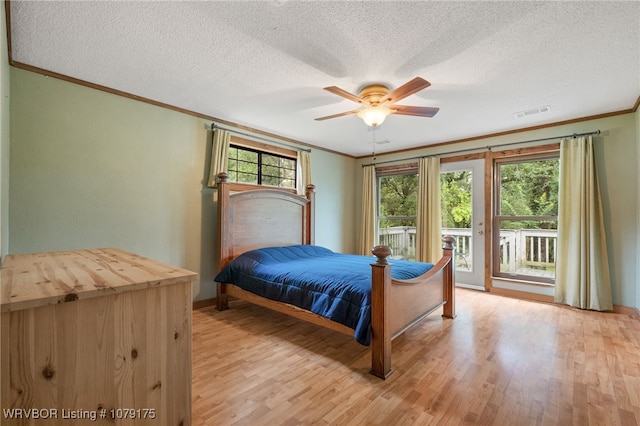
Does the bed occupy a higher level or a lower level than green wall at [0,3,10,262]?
lower

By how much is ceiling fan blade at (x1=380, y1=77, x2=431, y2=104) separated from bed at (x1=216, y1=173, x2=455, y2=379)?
4.03ft

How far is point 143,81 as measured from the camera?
269cm

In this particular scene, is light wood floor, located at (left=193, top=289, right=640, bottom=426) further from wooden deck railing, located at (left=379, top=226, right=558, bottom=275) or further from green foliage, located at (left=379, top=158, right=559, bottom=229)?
green foliage, located at (left=379, top=158, right=559, bottom=229)

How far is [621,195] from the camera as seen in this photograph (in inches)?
133

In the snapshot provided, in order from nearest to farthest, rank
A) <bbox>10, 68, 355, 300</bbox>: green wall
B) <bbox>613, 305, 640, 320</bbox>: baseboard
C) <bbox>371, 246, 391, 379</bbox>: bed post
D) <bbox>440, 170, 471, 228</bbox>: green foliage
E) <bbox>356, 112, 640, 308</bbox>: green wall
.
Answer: <bbox>371, 246, 391, 379</bbox>: bed post → <bbox>10, 68, 355, 300</bbox>: green wall → <bbox>613, 305, 640, 320</bbox>: baseboard → <bbox>356, 112, 640, 308</bbox>: green wall → <bbox>440, 170, 471, 228</bbox>: green foliage

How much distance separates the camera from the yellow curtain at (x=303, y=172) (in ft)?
15.3

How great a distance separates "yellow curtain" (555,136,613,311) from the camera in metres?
3.38

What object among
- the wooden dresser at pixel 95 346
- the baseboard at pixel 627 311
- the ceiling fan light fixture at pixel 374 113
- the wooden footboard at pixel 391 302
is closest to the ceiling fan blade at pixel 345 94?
the ceiling fan light fixture at pixel 374 113

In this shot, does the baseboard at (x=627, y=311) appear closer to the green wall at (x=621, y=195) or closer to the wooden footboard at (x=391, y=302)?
the green wall at (x=621, y=195)

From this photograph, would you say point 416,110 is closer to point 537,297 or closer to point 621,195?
point 621,195

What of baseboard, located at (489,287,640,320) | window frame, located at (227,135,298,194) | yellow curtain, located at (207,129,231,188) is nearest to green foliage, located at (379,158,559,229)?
baseboard, located at (489,287,640,320)

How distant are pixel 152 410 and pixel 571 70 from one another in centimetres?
357

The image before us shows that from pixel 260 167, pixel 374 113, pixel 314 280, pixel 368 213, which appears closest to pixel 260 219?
pixel 260 167

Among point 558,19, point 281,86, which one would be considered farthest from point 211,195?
point 558,19
